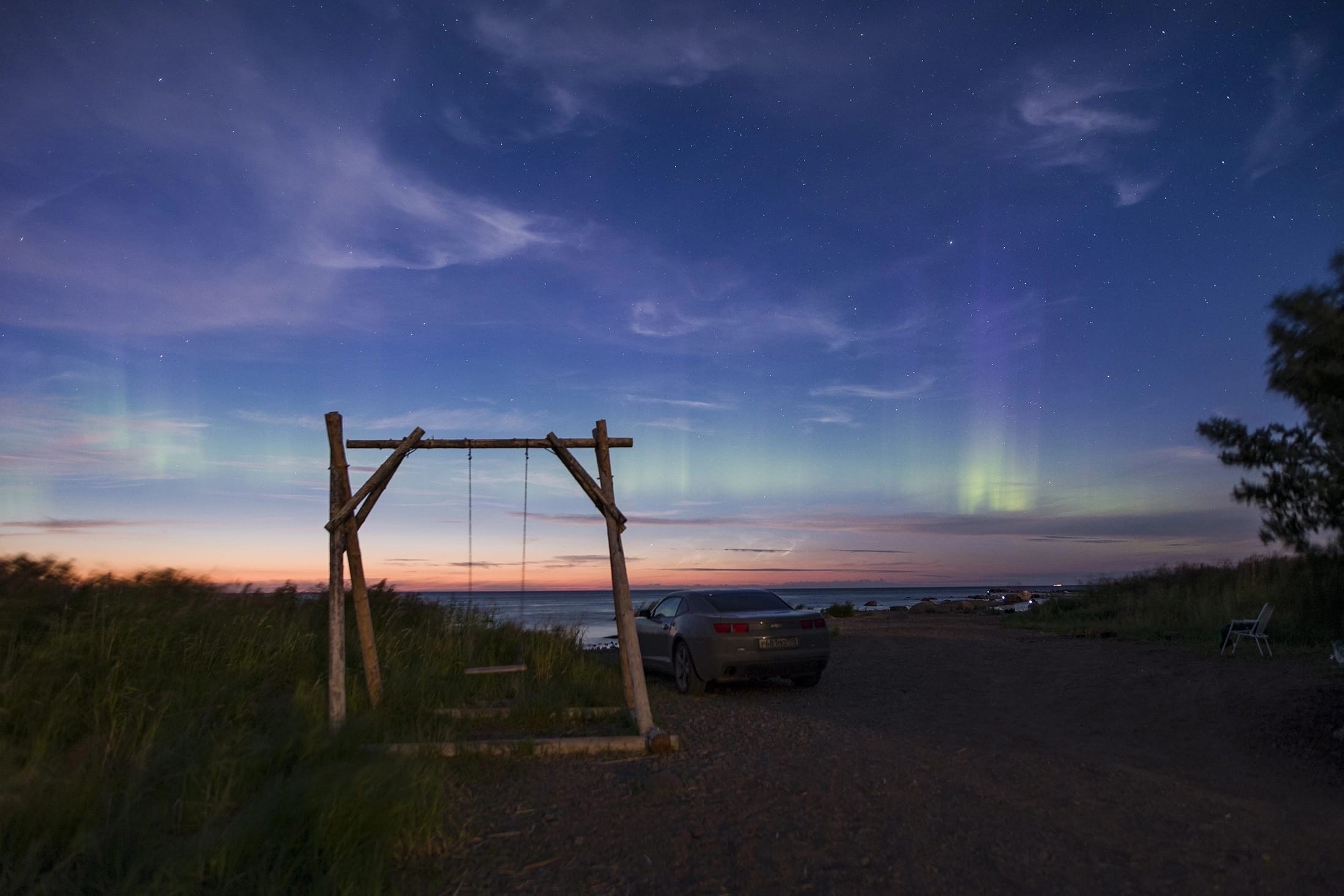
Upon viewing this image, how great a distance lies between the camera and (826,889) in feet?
16.3

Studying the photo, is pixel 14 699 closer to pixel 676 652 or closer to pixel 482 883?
pixel 482 883

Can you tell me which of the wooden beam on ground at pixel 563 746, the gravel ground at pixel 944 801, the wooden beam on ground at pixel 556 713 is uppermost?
the wooden beam on ground at pixel 556 713

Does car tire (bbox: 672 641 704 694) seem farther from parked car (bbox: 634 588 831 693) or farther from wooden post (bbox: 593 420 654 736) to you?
wooden post (bbox: 593 420 654 736)

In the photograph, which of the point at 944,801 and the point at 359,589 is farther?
the point at 359,589

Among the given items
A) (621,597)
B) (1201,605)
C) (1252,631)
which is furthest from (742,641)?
(1201,605)

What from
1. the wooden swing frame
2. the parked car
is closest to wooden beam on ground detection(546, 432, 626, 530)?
the wooden swing frame

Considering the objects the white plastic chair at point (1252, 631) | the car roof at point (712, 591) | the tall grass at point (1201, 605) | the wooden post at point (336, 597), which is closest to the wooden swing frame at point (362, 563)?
the wooden post at point (336, 597)

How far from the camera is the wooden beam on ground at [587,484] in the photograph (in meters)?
10.0

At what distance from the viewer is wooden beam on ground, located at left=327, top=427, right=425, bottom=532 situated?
31.3 feet

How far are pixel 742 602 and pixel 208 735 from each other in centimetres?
795

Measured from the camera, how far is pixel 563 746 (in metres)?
8.51

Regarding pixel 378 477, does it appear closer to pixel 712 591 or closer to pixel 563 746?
pixel 563 746

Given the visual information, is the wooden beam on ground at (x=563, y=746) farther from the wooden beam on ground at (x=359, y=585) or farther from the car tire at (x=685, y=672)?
the car tire at (x=685, y=672)

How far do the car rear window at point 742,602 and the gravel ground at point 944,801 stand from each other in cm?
150
